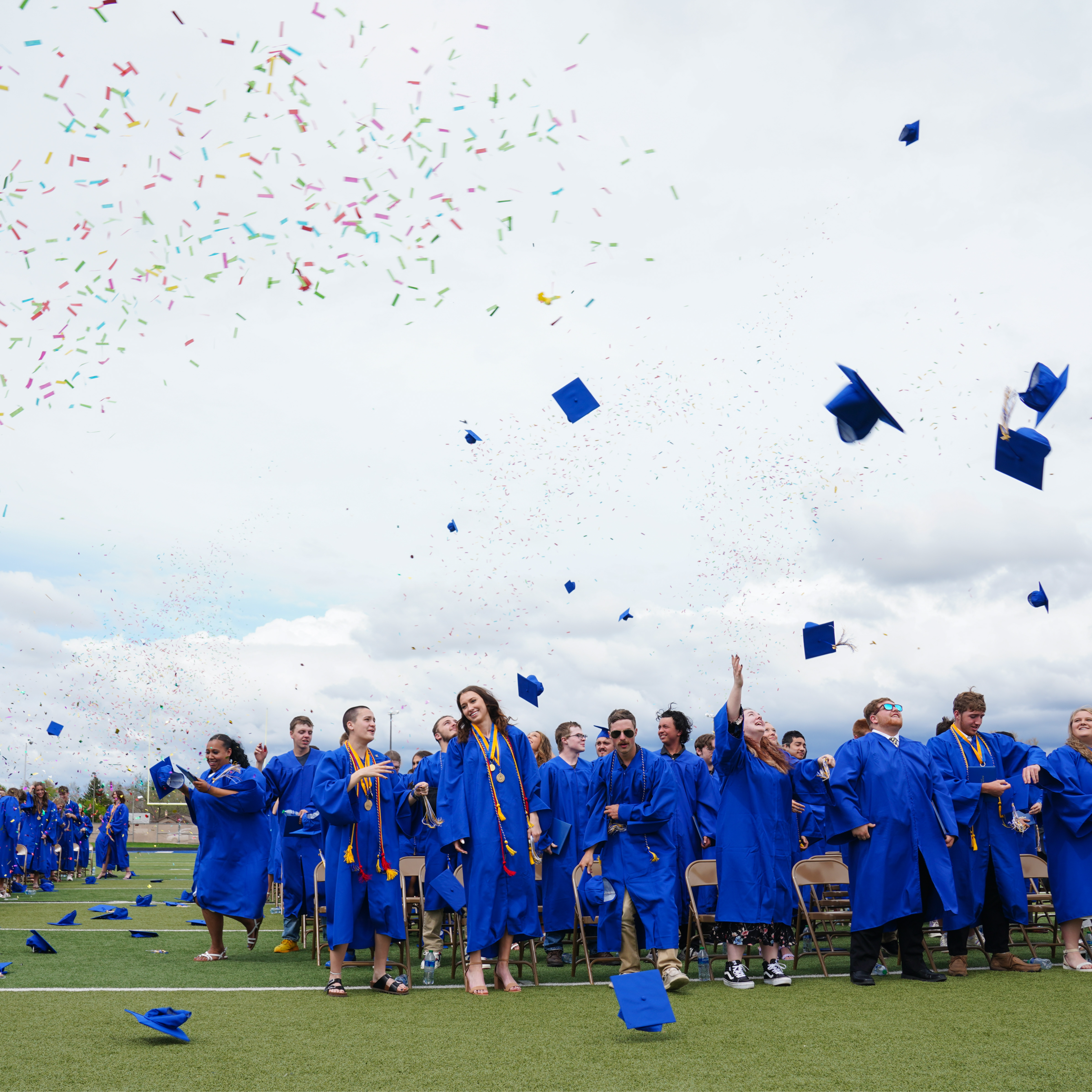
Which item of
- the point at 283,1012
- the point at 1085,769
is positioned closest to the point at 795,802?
the point at 1085,769

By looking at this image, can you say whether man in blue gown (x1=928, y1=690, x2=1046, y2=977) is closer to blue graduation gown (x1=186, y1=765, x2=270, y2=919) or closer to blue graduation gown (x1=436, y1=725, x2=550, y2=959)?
blue graduation gown (x1=436, y1=725, x2=550, y2=959)

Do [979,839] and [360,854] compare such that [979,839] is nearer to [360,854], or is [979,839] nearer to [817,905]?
[817,905]

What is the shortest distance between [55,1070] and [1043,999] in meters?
5.33

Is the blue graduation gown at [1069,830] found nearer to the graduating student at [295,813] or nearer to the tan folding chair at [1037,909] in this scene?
the tan folding chair at [1037,909]

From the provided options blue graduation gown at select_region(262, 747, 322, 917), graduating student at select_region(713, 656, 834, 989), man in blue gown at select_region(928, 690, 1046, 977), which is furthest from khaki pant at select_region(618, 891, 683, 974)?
blue graduation gown at select_region(262, 747, 322, 917)

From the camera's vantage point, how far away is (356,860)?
22.4 feet

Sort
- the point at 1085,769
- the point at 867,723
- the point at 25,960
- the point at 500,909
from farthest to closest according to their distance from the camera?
the point at 867,723 < the point at 25,960 < the point at 1085,769 < the point at 500,909

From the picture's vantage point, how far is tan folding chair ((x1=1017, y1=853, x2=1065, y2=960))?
7.96 m

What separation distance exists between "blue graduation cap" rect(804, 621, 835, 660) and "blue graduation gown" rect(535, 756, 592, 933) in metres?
2.13

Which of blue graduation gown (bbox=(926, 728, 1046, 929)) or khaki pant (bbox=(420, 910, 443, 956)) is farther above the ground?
blue graduation gown (bbox=(926, 728, 1046, 929))

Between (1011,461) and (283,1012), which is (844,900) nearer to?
(1011,461)

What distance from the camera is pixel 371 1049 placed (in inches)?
196

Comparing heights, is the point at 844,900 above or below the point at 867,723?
below

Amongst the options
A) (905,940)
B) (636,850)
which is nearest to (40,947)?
(636,850)
